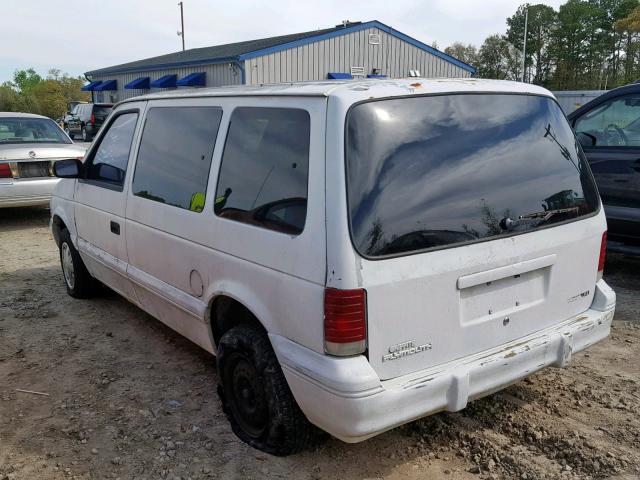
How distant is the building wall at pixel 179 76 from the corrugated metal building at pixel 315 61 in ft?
0.12

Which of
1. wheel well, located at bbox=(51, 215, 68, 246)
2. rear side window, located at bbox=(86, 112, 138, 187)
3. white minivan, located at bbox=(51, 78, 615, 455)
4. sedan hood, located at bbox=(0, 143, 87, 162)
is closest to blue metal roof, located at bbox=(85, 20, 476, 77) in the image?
sedan hood, located at bbox=(0, 143, 87, 162)

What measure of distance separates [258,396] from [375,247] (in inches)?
42.0

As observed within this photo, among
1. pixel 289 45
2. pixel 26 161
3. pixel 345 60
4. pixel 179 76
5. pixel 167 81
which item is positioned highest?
pixel 289 45

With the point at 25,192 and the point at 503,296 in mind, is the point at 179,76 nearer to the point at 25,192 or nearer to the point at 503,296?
the point at 25,192

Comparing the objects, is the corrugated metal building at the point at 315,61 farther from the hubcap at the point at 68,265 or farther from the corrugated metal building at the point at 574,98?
the hubcap at the point at 68,265

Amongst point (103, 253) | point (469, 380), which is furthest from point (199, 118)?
point (469, 380)

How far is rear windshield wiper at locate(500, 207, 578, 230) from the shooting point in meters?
2.79

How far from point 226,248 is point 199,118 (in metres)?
0.89

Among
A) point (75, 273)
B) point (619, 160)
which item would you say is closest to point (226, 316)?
point (75, 273)

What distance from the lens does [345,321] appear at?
2.39 metres

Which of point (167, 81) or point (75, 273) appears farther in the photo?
point (167, 81)

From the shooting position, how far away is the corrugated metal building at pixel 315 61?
74.5 feet

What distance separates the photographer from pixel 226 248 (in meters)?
3.01

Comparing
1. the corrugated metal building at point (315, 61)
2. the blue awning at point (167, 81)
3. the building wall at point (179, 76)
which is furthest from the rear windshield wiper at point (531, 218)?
the blue awning at point (167, 81)
